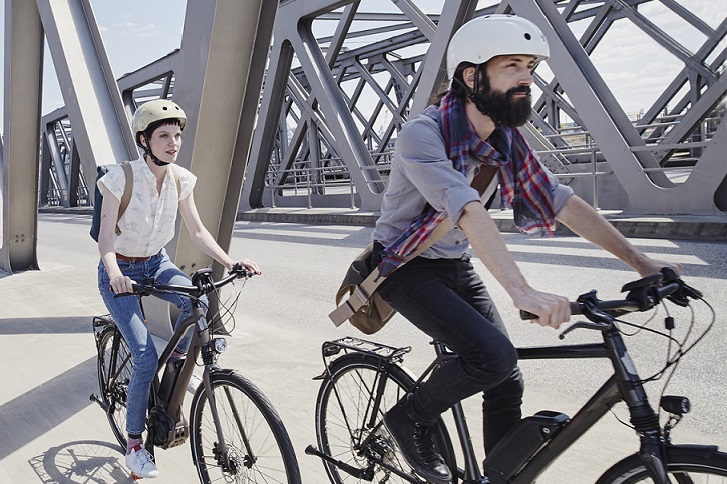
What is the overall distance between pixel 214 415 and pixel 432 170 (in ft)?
4.45

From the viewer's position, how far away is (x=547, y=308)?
6.23ft

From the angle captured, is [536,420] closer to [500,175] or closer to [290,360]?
[500,175]

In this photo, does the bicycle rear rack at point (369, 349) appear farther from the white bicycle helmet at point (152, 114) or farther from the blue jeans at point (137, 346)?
the white bicycle helmet at point (152, 114)

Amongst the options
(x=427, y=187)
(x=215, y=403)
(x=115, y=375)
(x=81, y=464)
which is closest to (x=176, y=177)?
(x=115, y=375)

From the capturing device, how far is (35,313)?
7.05 meters

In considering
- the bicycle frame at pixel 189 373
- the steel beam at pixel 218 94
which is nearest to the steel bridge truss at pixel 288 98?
the steel beam at pixel 218 94

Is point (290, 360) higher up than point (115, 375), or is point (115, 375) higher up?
point (115, 375)

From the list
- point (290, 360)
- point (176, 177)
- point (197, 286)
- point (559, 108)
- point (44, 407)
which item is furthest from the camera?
point (559, 108)

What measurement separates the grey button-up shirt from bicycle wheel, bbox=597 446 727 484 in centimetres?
84

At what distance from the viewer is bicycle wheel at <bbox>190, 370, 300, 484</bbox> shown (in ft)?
8.58

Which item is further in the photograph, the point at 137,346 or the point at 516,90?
the point at 137,346

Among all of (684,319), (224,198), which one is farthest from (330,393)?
(684,319)

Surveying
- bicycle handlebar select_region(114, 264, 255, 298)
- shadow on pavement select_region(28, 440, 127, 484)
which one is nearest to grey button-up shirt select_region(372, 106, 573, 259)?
bicycle handlebar select_region(114, 264, 255, 298)

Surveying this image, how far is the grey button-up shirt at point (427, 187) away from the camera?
2.19 metres
